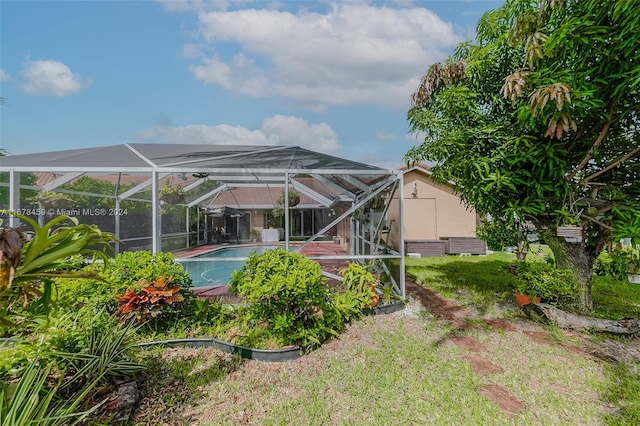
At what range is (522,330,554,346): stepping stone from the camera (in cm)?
473

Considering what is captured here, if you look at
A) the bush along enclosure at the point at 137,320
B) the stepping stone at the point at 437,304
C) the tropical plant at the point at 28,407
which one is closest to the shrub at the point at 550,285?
the stepping stone at the point at 437,304

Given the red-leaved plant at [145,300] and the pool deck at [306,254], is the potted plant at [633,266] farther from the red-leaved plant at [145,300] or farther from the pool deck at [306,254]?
the red-leaved plant at [145,300]

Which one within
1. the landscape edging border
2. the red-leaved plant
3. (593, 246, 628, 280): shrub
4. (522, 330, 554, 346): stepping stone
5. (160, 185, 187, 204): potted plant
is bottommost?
(522, 330, 554, 346): stepping stone

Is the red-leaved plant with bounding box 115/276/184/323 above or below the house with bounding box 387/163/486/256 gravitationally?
below

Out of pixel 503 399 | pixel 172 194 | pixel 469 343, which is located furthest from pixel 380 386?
pixel 172 194

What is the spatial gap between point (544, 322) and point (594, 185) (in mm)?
2659

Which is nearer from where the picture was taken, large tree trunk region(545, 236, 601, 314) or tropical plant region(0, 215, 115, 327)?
tropical plant region(0, 215, 115, 327)

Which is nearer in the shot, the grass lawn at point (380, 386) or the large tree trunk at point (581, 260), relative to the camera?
the grass lawn at point (380, 386)

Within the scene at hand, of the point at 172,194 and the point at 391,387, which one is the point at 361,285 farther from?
the point at 172,194

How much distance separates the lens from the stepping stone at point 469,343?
178 inches

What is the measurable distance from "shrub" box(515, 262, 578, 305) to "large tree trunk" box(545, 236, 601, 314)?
0.69ft

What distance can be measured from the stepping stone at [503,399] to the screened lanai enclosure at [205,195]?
3.06 metres

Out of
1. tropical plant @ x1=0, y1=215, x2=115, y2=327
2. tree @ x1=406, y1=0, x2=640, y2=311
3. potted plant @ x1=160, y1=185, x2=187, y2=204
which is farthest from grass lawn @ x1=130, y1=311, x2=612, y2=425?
potted plant @ x1=160, y1=185, x2=187, y2=204

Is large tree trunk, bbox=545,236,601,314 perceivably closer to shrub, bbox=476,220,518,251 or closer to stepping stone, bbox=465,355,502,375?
stepping stone, bbox=465,355,502,375
